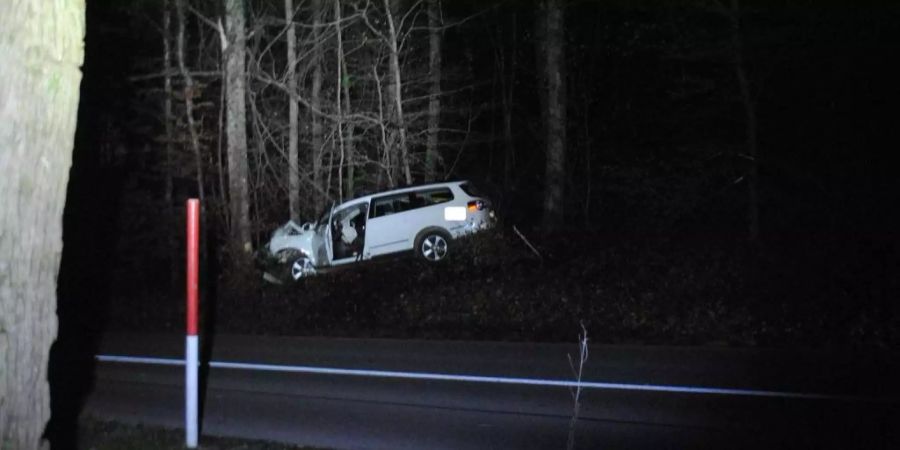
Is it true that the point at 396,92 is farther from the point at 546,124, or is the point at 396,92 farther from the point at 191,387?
the point at 191,387

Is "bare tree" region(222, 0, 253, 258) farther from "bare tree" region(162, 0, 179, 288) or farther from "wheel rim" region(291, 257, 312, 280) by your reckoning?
"bare tree" region(162, 0, 179, 288)

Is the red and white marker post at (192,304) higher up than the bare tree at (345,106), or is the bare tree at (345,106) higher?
the bare tree at (345,106)

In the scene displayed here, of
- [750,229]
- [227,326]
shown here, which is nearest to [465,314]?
[227,326]

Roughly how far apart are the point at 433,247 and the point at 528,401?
11651mm

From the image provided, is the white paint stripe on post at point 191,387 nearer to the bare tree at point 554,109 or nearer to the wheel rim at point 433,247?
the wheel rim at point 433,247

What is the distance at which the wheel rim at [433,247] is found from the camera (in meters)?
22.4

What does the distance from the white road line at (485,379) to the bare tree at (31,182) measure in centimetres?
564

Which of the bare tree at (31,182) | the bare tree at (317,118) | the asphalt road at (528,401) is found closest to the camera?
the bare tree at (31,182)

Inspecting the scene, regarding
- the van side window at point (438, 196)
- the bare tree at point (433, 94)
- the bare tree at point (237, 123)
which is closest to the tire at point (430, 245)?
the van side window at point (438, 196)

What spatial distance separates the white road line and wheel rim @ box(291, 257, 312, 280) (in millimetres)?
7205

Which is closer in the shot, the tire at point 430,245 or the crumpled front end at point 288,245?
the tire at point 430,245

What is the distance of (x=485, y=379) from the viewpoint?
12320 mm

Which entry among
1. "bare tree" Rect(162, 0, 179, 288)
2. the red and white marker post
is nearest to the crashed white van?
"bare tree" Rect(162, 0, 179, 288)

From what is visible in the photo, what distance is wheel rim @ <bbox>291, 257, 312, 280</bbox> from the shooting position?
23030mm
